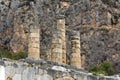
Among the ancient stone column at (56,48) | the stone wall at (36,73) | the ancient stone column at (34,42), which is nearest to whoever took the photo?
the stone wall at (36,73)

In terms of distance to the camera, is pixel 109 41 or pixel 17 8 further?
pixel 17 8

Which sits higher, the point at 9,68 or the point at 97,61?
the point at 9,68

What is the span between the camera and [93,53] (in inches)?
2304

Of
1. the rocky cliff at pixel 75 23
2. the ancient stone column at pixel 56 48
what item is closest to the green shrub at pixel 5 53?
the rocky cliff at pixel 75 23

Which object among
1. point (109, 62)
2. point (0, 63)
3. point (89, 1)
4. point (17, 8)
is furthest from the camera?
point (17, 8)

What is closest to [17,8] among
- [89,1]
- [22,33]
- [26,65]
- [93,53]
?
[22,33]

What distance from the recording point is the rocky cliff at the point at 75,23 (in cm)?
5828

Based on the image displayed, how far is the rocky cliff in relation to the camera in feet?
191

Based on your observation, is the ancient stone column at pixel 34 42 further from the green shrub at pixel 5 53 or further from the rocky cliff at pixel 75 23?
the green shrub at pixel 5 53

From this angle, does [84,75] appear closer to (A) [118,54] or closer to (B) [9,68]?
(B) [9,68]

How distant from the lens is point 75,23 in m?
62.8

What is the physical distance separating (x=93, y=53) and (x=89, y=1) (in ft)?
28.4

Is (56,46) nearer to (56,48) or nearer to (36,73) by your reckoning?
(56,48)

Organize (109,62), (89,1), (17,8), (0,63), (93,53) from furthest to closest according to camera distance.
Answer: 1. (17,8)
2. (89,1)
3. (93,53)
4. (109,62)
5. (0,63)
